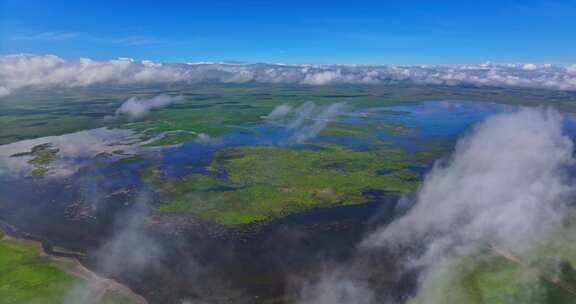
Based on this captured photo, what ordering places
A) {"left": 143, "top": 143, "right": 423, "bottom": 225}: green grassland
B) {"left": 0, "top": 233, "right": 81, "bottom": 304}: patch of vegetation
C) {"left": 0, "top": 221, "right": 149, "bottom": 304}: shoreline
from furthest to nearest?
1. {"left": 143, "top": 143, "right": 423, "bottom": 225}: green grassland
2. {"left": 0, "top": 221, "right": 149, "bottom": 304}: shoreline
3. {"left": 0, "top": 233, "right": 81, "bottom": 304}: patch of vegetation

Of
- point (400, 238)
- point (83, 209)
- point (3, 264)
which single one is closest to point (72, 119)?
point (83, 209)

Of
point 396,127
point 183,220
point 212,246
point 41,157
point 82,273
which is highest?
point 396,127

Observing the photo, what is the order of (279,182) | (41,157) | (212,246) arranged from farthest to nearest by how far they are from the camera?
(41,157), (279,182), (212,246)

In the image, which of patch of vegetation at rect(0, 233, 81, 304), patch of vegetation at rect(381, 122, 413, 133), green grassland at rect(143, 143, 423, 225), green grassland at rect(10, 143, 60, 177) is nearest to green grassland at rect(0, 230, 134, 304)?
patch of vegetation at rect(0, 233, 81, 304)

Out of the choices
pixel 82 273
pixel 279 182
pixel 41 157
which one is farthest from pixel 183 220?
pixel 41 157

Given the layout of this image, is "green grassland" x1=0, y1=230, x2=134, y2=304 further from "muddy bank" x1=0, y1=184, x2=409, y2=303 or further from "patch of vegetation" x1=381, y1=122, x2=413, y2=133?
"patch of vegetation" x1=381, y1=122, x2=413, y2=133

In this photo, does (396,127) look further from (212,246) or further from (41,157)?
(41,157)

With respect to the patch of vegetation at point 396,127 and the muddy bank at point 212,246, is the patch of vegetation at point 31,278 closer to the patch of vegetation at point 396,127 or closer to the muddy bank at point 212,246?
the muddy bank at point 212,246

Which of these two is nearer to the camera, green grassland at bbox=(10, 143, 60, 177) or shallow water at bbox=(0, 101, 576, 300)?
shallow water at bbox=(0, 101, 576, 300)

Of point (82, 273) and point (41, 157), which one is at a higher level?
point (41, 157)
